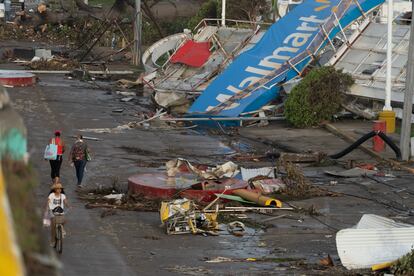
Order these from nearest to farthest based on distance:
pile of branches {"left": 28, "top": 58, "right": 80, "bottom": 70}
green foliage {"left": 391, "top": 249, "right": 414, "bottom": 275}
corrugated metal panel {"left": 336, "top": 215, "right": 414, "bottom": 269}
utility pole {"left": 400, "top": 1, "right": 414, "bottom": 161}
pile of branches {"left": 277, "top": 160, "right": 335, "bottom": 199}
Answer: green foliage {"left": 391, "top": 249, "right": 414, "bottom": 275} → corrugated metal panel {"left": 336, "top": 215, "right": 414, "bottom": 269} → pile of branches {"left": 277, "top": 160, "right": 335, "bottom": 199} → utility pole {"left": 400, "top": 1, "right": 414, "bottom": 161} → pile of branches {"left": 28, "top": 58, "right": 80, "bottom": 70}

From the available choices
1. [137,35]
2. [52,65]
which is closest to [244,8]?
[137,35]

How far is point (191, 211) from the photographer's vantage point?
19516mm

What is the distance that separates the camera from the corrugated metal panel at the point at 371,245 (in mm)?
16344

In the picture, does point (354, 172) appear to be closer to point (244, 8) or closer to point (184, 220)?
point (184, 220)

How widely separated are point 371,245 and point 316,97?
17879 mm

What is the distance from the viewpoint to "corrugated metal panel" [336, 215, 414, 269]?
16344 mm

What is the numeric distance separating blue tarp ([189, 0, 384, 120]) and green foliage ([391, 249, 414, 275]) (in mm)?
19287

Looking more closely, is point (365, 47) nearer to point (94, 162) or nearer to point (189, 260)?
point (94, 162)

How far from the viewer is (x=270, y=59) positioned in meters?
37.1

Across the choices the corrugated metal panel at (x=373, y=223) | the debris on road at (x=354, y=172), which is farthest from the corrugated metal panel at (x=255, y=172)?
the corrugated metal panel at (x=373, y=223)

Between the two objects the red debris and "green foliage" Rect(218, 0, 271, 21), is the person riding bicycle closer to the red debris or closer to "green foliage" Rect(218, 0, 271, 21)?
the red debris

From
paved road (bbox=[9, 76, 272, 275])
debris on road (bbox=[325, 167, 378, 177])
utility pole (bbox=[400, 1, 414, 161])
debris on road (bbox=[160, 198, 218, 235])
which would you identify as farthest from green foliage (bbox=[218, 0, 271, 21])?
debris on road (bbox=[160, 198, 218, 235])

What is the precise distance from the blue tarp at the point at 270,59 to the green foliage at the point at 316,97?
5.49 feet

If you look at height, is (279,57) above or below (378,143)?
above
